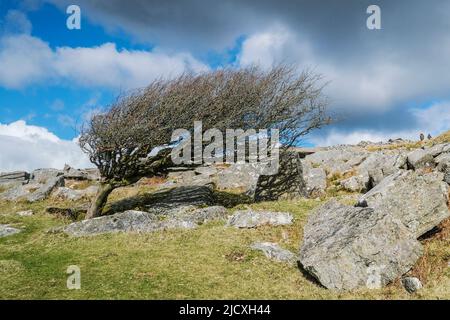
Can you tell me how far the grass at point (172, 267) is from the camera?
44.7 ft

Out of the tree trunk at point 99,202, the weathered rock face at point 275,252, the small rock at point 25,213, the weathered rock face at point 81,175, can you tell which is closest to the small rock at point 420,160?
the weathered rock face at point 275,252

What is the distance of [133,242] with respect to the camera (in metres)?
19.6

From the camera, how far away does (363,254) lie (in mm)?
14133

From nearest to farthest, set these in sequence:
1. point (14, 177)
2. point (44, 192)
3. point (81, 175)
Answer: point (44, 192)
point (81, 175)
point (14, 177)

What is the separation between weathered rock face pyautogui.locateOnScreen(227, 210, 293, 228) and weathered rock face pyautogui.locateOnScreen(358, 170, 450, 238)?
453cm

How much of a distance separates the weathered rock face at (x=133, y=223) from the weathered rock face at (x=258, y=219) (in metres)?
2.15

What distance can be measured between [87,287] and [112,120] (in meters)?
14.5

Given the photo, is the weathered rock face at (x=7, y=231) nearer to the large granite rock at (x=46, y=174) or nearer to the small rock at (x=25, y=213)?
the small rock at (x=25, y=213)

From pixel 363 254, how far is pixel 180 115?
53.0 ft

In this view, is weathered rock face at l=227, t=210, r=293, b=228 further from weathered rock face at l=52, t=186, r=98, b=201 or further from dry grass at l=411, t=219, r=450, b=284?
weathered rock face at l=52, t=186, r=98, b=201

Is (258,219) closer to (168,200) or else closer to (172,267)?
(172,267)

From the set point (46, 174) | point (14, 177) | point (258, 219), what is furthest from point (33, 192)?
point (258, 219)

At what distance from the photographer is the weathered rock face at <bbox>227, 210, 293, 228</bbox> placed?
2115 cm
